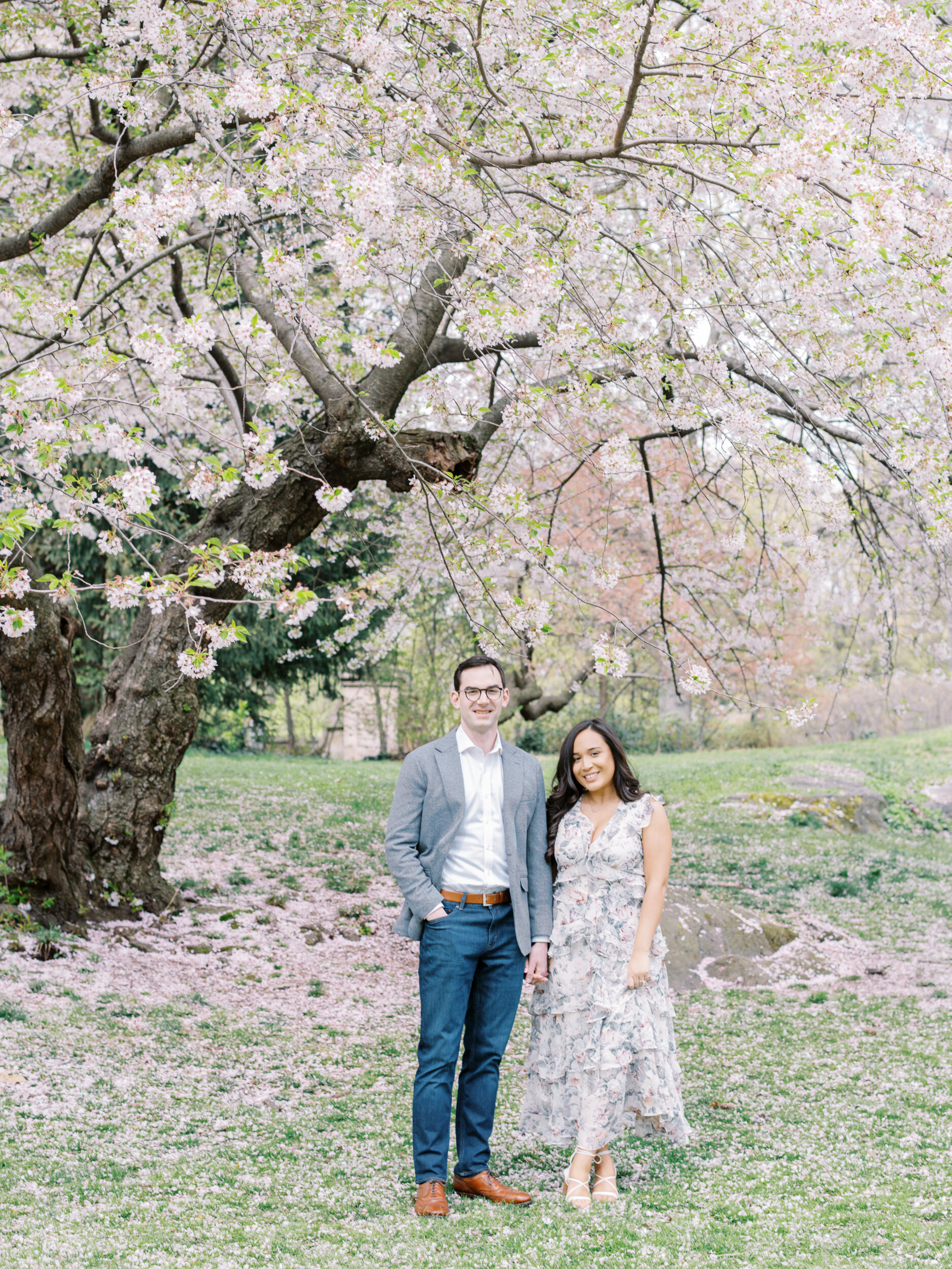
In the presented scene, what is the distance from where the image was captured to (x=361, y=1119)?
4.21 m

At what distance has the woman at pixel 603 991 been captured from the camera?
10.6 feet

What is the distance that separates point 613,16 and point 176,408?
8.90 feet

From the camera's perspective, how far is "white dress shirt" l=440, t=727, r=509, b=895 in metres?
3.23

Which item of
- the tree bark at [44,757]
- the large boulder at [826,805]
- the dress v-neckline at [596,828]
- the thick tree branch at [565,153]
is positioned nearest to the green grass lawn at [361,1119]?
the tree bark at [44,757]

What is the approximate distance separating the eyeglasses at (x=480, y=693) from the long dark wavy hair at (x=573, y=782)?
0.28 m

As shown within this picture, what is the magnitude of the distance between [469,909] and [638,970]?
55 centimetres

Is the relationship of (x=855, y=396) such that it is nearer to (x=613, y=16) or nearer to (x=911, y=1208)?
(x=613, y=16)

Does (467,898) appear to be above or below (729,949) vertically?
above

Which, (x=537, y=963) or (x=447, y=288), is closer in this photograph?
(x=537, y=963)

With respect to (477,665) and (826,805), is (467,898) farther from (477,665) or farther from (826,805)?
(826,805)

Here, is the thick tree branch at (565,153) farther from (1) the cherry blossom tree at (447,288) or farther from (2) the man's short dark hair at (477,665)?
(2) the man's short dark hair at (477,665)

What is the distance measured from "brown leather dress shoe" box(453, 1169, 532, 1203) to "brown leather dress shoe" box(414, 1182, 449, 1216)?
0.13 metres

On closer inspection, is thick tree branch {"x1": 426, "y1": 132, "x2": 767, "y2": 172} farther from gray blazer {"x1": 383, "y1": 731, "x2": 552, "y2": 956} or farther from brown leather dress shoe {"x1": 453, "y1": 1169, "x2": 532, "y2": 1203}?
brown leather dress shoe {"x1": 453, "y1": 1169, "x2": 532, "y2": 1203}

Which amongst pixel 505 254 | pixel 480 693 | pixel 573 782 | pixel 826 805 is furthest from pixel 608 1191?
pixel 826 805
